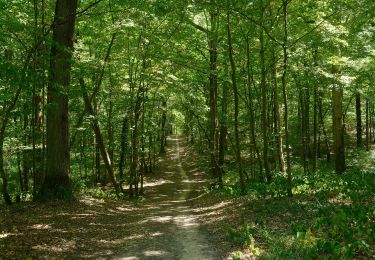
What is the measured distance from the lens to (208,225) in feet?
37.6

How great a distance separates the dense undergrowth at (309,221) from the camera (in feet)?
20.9

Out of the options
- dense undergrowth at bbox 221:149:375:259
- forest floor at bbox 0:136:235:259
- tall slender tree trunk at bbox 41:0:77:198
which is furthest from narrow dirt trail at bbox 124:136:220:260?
tall slender tree trunk at bbox 41:0:77:198

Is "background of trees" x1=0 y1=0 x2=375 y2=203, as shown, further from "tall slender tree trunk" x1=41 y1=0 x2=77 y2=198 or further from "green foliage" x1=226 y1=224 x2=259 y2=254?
"green foliage" x1=226 y1=224 x2=259 y2=254

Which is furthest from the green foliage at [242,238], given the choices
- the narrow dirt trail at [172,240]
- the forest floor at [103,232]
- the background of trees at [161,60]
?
the background of trees at [161,60]

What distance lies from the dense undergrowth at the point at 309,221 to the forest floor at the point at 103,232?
1.00 metres

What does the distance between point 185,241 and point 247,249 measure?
207 centimetres

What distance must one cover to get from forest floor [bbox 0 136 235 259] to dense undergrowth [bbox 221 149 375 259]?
1.00 meters

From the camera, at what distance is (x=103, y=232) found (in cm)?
1063

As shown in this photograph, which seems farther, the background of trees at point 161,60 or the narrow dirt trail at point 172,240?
the background of trees at point 161,60

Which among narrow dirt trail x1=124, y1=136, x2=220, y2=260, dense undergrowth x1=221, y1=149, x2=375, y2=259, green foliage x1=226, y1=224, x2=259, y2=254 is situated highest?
dense undergrowth x1=221, y1=149, x2=375, y2=259

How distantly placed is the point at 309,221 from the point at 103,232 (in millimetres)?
5765

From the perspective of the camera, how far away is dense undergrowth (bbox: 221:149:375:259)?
6379mm

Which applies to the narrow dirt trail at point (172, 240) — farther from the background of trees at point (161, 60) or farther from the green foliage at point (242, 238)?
the background of trees at point (161, 60)

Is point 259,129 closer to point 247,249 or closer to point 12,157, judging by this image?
point 12,157
